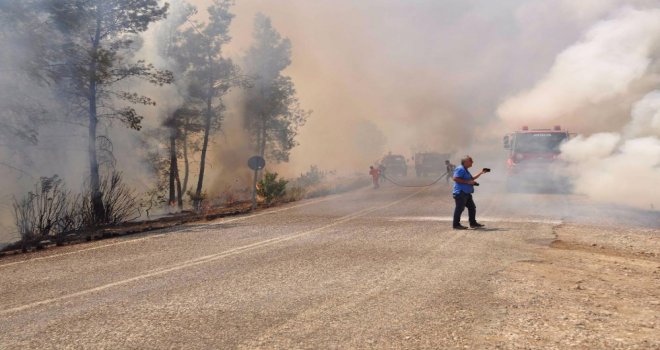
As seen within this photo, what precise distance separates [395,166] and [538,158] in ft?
72.2

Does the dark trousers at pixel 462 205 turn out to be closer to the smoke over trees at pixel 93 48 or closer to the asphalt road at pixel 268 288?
the asphalt road at pixel 268 288

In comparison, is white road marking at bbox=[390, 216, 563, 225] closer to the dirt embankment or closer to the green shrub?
the dirt embankment

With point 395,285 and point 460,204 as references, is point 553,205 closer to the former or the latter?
point 460,204

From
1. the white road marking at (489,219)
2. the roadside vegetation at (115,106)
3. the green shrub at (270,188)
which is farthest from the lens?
the green shrub at (270,188)

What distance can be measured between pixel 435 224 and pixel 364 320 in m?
8.21

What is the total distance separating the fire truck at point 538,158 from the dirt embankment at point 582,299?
39.1ft

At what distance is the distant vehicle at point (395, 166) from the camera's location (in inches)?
1673

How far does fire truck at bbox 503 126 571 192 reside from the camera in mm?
20922

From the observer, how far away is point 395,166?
140 feet

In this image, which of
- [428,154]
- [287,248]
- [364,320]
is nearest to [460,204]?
[287,248]

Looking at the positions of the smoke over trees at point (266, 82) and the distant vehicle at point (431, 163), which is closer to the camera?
the distant vehicle at point (431, 163)

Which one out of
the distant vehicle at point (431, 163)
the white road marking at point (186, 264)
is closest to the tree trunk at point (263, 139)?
the distant vehicle at point (431, 163)

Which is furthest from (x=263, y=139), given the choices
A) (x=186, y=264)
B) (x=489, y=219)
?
(x=186, y=264)

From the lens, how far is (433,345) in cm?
421
